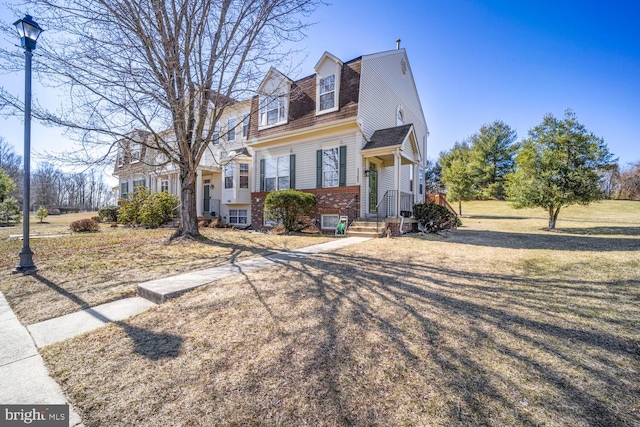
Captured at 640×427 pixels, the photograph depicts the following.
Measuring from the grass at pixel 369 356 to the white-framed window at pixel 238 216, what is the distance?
11.6m

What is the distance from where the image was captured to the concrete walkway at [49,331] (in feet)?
6.83

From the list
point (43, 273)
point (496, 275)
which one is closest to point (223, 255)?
point (43, 273)

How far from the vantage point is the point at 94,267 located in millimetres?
5633

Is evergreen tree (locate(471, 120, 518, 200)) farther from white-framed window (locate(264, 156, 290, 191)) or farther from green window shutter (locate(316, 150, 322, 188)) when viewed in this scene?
white-framed window (locate(264, 156, 290, 191))

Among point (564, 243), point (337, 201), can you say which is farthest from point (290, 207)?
point (564, 243)

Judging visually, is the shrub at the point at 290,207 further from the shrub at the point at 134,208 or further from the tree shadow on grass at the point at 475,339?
the shrub at the point at 134,208

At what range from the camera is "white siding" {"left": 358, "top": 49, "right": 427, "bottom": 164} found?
11.6 m

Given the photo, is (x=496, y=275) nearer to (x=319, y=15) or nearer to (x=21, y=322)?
(x=21, y=322)

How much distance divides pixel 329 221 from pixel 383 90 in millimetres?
7192

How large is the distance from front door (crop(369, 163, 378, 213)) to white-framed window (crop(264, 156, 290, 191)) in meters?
4.15

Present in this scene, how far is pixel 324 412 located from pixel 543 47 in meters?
14.3

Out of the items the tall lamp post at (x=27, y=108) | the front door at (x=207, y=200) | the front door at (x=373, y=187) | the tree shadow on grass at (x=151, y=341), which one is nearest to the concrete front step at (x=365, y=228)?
the front door at (x=373, y=187)

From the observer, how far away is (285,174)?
13.4 meters

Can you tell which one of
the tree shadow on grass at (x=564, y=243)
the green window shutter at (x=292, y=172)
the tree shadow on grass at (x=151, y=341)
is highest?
the green window shutter at (x=292, y=172)
